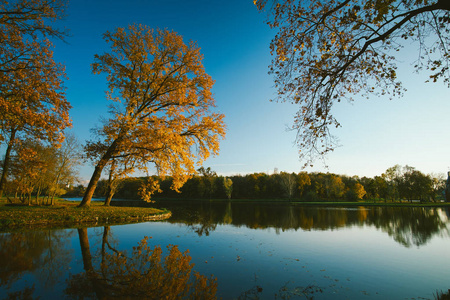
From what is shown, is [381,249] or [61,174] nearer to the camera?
[381,249]

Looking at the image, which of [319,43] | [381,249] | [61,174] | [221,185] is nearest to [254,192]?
[221,185]

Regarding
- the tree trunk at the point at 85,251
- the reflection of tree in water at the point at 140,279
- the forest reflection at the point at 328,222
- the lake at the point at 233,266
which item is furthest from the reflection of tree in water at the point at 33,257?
the forest reflection at the point at 328,222

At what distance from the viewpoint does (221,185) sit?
295 ft

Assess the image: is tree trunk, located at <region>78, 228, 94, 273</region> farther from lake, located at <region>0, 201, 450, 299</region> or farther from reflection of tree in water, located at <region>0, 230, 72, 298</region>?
reflection of tree in water, located at <region>0, 230, 72, 298</region>

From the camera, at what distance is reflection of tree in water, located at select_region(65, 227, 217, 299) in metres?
4.70

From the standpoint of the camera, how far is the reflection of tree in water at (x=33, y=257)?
5.36 meters

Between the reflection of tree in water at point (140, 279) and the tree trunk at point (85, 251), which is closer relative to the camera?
the reflection of tree in water at point (140, 279)

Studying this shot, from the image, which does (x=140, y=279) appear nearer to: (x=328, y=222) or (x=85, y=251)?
(x=85, y=251)

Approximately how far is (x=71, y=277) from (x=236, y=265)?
4.70m

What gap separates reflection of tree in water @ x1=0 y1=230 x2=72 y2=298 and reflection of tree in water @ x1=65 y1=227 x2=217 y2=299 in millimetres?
636

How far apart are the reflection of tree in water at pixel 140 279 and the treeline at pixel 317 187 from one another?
34.4 metres

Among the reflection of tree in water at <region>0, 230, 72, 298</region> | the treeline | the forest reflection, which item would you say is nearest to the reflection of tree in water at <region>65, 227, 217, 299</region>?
the reflection of tree in water at <region>0, 230, 72, 298</region>

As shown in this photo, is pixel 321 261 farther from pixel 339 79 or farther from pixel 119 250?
pixel 119 250

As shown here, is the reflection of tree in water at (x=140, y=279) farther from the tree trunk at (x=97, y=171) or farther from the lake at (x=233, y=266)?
the tree trunk at (x=97, y=171)
